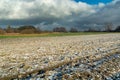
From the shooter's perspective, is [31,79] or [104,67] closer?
[31,79]

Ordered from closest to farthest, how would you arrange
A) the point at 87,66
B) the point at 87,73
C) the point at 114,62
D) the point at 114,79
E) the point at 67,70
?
the point at 114,79 → the point at 87,73 → the point at 67,70 → the point at 87,66 → the point at 114,62

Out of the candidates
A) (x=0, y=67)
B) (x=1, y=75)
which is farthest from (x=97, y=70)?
(x=0, y=67)

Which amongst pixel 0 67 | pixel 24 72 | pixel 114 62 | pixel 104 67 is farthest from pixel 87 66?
pixel 0 67

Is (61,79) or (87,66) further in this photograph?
(87,66)

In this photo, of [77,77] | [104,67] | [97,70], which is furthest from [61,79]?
[104,67]

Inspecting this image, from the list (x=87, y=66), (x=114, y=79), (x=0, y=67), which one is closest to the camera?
(x=114, y=79)

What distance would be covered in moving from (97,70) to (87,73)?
2.85 ft

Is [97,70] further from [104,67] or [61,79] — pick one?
[61,79]

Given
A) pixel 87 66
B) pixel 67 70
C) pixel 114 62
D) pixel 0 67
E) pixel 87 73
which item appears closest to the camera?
pixel 87 73

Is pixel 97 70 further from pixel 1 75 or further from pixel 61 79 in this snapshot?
pixel 1 75

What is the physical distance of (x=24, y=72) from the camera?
12.0 m

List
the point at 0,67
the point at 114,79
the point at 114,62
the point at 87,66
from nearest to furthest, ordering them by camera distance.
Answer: the point at 114,79
the point at 87,66
the point at 114,62
the point at 0,67

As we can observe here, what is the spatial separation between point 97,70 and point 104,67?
0.79 meters

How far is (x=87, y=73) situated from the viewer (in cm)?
1059
